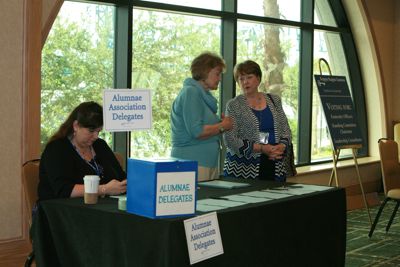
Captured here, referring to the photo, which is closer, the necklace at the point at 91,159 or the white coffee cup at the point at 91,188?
the white coffee cup at the point at 91,188

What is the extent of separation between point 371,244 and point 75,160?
9.87ft

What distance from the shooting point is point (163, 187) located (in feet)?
8.57

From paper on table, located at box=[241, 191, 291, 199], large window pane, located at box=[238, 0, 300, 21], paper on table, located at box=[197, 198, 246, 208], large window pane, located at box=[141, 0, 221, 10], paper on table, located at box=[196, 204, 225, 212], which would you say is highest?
large window pane, located at box=[238, 0, 300, 21]

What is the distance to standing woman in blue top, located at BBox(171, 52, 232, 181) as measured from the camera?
4227mm

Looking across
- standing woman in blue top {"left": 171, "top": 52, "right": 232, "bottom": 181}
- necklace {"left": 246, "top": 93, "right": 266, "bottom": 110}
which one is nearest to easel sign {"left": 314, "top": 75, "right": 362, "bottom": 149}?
necklace {"left": 246, "top": 93, "right": 266, "bottom": 110}

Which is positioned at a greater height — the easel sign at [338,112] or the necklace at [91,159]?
the easel sign at [338,112]

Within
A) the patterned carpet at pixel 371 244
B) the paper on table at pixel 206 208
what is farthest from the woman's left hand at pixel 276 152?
the paper on table at pixel 206 208

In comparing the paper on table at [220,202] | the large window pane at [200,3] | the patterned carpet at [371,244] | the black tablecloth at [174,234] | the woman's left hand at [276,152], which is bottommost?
the patterned carpet at [371,244]

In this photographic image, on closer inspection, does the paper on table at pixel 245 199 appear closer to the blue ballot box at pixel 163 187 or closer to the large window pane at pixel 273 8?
the blue ballot box at pixel 163 187

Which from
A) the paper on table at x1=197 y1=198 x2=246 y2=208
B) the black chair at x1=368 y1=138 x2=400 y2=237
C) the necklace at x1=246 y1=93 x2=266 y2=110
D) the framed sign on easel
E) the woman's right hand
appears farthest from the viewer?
the framed sign on easel

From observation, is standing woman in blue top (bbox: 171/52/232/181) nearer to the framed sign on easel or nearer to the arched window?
the arched window

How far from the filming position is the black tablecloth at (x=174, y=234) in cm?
262

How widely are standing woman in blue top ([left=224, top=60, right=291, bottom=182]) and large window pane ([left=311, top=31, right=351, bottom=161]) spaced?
3646 mm

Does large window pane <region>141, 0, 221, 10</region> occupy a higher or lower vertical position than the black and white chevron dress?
higher
